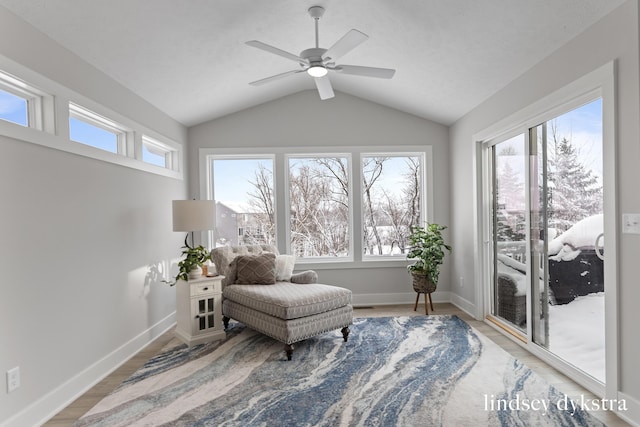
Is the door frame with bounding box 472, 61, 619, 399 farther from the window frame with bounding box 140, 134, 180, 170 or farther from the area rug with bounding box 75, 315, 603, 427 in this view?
the window frame with bounding box 140, 134, 180, 170

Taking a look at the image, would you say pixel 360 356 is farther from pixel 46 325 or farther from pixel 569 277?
pixel 46 325

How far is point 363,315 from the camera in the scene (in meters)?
4.50

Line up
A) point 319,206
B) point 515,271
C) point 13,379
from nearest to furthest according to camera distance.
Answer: point 13,379 → point 515,271 → point 319,206

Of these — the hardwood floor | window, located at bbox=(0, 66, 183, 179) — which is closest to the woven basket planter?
the hardwood floor

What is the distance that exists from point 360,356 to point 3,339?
8.04 ft

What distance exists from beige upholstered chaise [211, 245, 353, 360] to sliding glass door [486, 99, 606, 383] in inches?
64.4

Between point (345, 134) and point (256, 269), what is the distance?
7.22ft

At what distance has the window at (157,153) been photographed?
393 cm

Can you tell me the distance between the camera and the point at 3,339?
6.70 ft

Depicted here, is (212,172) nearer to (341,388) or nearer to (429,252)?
(429,252)

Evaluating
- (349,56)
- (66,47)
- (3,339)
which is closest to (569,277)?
(349,56)

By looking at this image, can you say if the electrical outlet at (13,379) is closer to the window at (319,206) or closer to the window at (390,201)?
the window at (319,206)

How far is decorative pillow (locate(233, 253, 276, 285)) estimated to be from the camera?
3.93 metres

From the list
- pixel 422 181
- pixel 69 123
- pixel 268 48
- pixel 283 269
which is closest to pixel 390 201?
pixel 422 181
